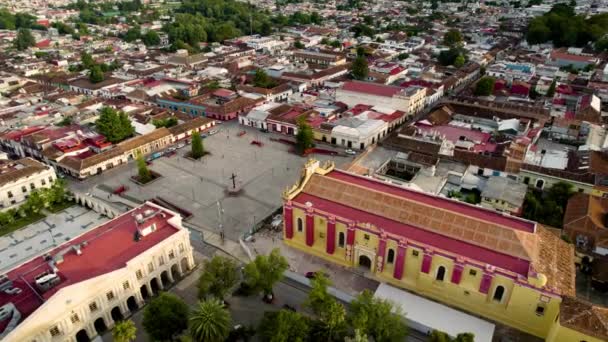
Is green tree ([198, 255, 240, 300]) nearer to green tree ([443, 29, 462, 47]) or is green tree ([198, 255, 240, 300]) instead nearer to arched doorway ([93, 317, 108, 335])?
arched doorway ([93, 317, 108, 335])

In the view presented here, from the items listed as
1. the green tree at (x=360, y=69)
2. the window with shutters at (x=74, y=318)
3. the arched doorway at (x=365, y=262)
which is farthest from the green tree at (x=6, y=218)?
the green tree at (x=360, y=69)

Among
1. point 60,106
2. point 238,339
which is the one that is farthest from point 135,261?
point 60,106

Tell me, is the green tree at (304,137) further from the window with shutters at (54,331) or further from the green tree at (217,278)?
the window with shutters at (54,331)

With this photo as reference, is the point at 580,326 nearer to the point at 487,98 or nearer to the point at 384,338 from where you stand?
the point at 384,338

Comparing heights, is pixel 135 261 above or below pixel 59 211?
above

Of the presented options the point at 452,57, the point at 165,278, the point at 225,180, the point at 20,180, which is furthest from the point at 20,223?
the point at 452,57

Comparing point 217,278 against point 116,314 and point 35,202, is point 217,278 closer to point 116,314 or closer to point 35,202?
point 116,314
